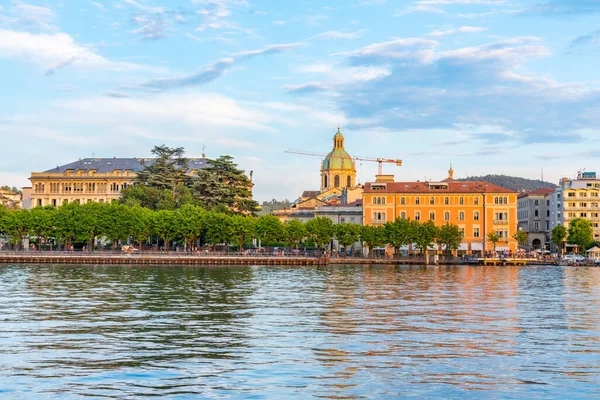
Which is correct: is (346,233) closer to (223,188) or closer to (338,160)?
(223,188)

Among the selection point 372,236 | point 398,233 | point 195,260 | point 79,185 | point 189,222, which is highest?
point 79,185

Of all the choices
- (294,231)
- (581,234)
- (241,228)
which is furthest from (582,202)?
(241,228)

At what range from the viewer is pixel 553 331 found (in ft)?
107

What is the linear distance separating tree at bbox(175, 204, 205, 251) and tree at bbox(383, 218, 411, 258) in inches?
891

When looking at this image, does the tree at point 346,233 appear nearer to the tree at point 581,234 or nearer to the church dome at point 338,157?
the tree at point 581,234

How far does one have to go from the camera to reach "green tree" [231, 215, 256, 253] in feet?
340

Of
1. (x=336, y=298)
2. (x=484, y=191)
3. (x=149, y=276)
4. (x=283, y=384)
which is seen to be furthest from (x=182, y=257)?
(x=283, y=384)

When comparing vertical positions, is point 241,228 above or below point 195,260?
above

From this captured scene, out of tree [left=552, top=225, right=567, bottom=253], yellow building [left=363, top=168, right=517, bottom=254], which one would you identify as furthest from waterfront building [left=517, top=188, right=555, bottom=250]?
yellow building [left=363, top=168, right=517, bottom=254]

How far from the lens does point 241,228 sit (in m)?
104

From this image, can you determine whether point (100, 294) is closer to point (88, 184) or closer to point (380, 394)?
point (380, 394)

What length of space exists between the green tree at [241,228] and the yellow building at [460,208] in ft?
63.9

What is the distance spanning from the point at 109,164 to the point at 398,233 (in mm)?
59556

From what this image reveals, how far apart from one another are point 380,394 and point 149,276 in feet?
163
